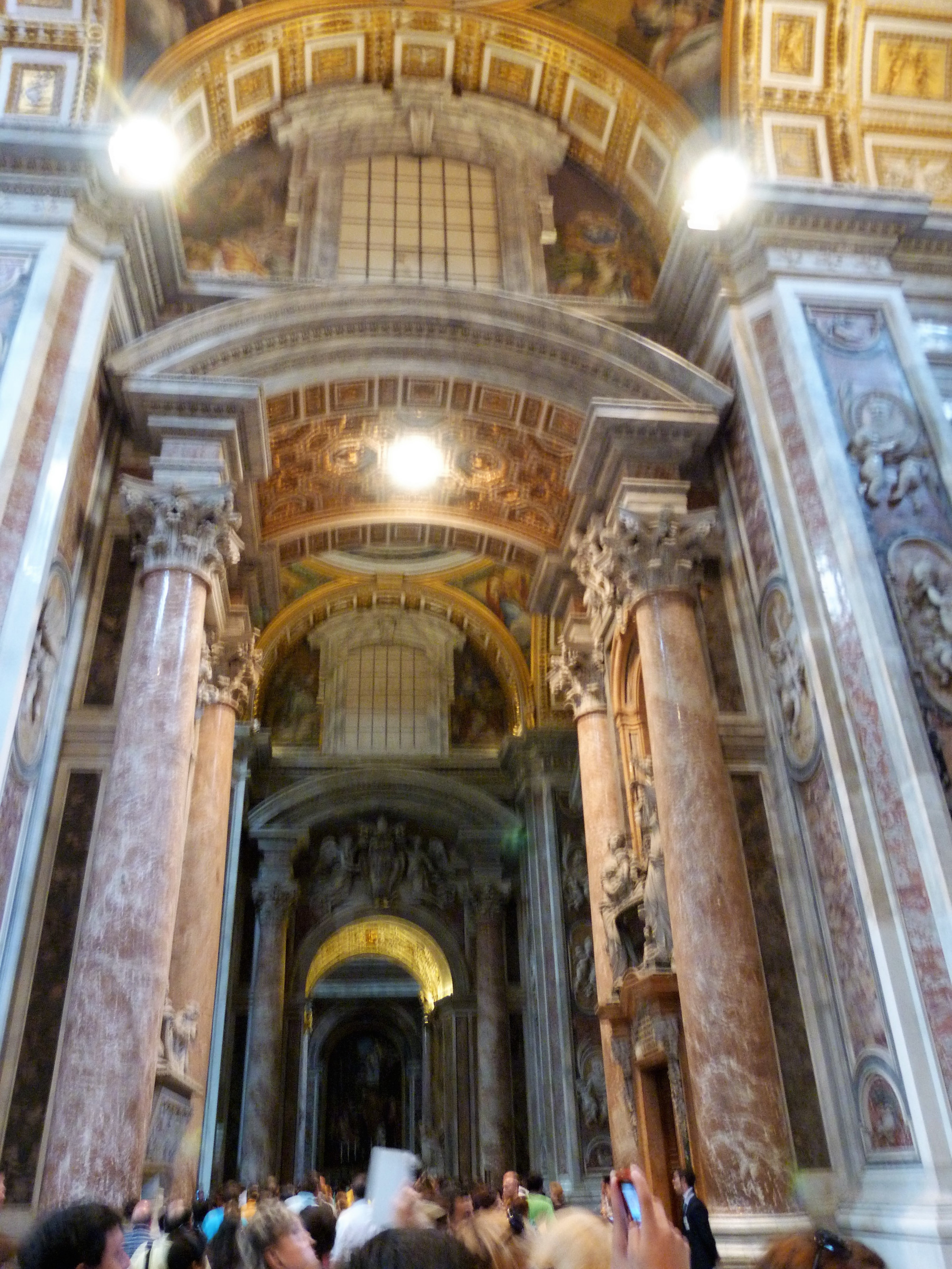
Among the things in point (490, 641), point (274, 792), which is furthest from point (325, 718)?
point (490, 641)

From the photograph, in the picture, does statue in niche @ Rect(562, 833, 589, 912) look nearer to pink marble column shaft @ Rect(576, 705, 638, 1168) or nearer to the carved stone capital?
pink marble column shaft @ Rect(576, 705, 638, 1168)

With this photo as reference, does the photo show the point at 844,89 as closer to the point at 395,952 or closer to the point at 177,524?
the point at 177,524

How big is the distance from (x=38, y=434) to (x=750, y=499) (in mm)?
6408

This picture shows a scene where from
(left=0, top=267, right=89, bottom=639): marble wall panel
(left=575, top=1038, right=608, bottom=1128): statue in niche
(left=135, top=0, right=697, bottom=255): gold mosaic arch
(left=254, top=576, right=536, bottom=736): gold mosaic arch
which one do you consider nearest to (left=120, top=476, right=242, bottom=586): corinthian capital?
(left=0, top=267, right=89, bottom=639): marble wall panel

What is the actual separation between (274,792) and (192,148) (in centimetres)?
1210

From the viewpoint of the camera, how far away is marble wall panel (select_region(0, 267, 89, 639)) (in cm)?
770

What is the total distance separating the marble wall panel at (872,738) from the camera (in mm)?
6781

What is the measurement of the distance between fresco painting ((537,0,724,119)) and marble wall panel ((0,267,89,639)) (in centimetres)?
716

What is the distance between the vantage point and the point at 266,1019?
58.0ft

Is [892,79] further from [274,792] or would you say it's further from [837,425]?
[274,792]

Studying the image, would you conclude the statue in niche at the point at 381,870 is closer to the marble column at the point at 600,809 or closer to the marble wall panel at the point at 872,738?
the marble column at the point at 600,809

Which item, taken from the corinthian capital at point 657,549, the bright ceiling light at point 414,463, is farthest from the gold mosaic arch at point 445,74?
the corinthian capital at point 657,549

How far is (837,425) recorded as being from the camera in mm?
8945

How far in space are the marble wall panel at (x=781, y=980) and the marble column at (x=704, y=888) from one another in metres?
0.12
